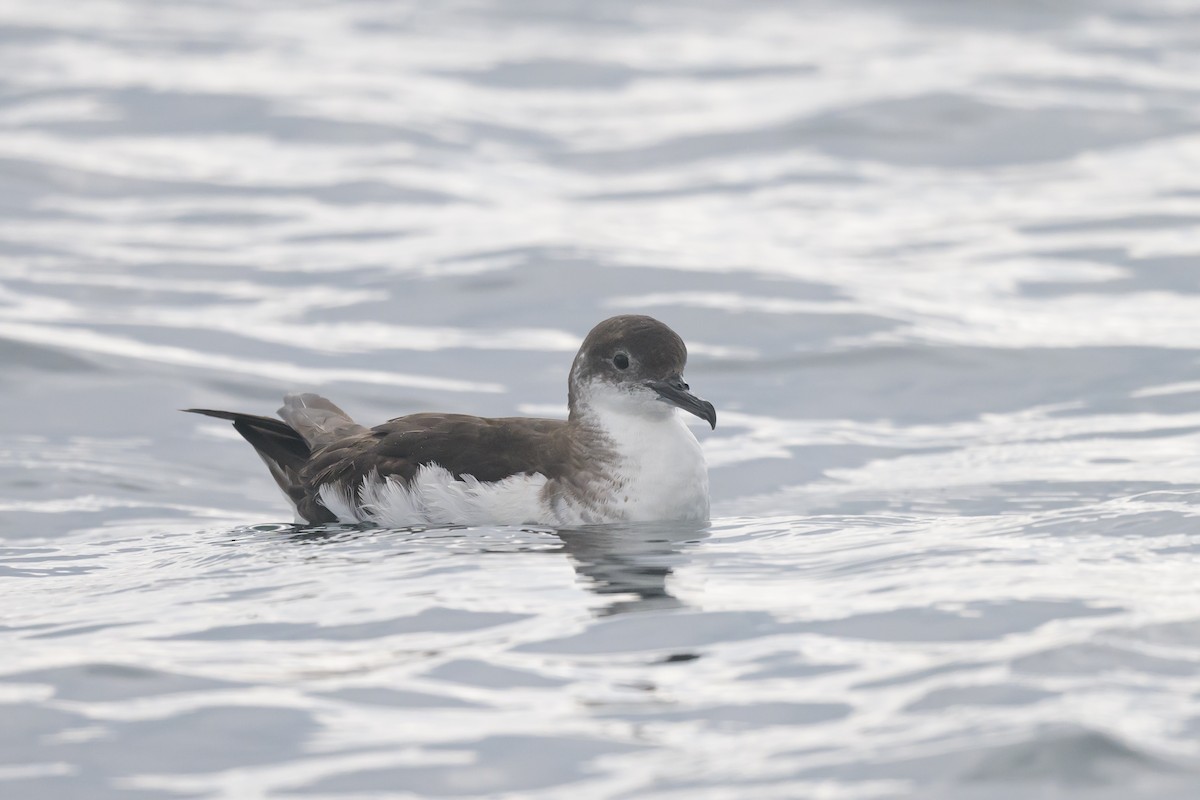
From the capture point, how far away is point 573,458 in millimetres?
8008

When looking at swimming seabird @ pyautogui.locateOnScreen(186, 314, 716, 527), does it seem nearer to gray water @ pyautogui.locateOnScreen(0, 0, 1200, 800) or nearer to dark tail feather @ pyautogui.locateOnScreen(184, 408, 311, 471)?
gray water @ pyautogui.locateOnScreen(0, 0, 1200, 800)

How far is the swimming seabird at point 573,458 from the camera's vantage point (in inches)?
311

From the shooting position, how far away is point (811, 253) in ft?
49.9

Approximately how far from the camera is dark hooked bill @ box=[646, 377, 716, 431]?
7.91 m

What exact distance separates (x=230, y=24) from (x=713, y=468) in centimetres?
1715

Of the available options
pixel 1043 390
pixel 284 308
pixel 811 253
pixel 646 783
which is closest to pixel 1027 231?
pixel 811 253

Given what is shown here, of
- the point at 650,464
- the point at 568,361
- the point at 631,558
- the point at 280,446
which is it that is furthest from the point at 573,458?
the point at 568,361

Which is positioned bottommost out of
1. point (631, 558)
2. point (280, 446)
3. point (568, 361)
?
point (631, 558)

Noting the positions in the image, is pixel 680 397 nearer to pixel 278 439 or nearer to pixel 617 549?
pixel 617 549

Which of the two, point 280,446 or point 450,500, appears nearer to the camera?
point 450,500

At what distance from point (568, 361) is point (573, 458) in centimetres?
478

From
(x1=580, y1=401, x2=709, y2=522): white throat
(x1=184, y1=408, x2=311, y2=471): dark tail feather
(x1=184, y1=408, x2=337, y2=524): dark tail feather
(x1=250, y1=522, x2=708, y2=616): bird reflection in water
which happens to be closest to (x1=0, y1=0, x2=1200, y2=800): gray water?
(x1=250, y1=522, x2=708, y2=616): bird reflection in water

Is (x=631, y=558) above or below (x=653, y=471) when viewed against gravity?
below

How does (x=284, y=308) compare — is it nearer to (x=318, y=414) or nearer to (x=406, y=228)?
(x=406, y=228)
